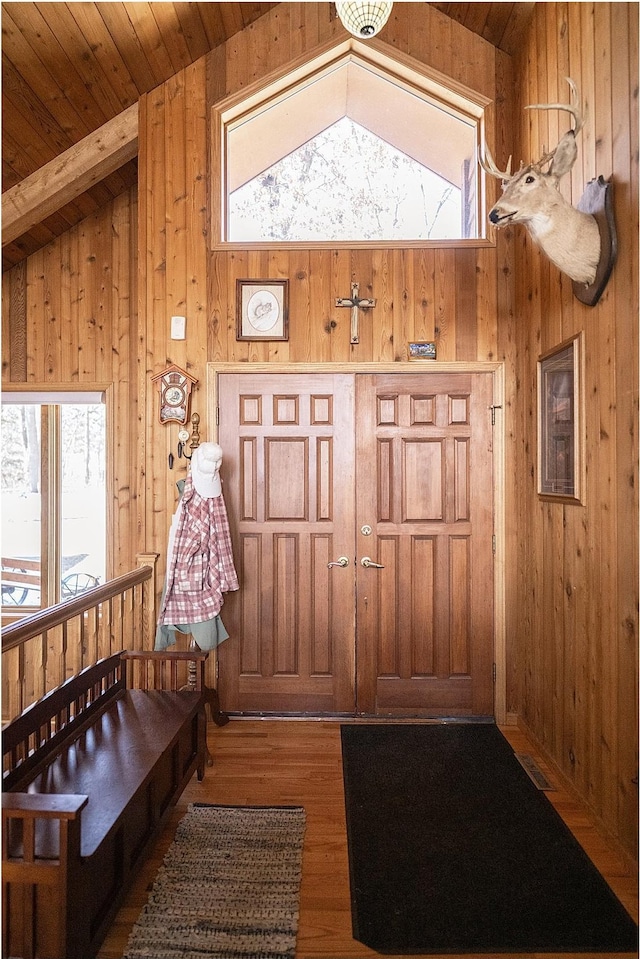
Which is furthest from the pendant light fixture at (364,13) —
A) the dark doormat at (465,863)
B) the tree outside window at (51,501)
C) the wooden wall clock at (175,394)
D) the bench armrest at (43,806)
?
the dark doormat at (465,863)

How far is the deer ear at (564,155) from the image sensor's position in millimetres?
2244

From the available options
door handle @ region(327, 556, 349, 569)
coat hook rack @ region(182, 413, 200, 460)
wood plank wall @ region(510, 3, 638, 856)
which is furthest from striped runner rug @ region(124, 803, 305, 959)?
coat hook rack @ region(182, 413, 200, 460)

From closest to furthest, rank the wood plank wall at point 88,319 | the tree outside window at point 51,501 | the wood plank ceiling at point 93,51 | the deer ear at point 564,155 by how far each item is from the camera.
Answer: the deer ear at point 564,155, the wood plank ceiling at point 93,51, the wood plank wall at point 88,319, the tree outside window at point 51,501

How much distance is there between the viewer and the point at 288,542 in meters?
3.46

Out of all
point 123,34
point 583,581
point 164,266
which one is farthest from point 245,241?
point 583,581

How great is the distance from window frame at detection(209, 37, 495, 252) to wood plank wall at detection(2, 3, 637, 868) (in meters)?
0.05

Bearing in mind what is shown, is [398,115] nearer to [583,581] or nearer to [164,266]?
[164,266]

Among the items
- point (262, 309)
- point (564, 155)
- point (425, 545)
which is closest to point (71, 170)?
point (262, 309)

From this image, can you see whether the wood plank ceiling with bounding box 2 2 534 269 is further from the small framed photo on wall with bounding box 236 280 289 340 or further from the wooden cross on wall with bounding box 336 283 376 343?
the wooden cross on wall with bounding box 336 283 376 343

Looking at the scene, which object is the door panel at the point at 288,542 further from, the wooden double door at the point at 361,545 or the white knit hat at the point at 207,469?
the white knit hat at the point at 207,469

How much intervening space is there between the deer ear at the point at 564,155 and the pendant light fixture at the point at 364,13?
860mm

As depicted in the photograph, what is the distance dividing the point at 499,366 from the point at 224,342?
5.11ft

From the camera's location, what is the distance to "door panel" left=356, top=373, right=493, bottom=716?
11.2ft

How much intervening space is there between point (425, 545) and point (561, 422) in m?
1.06
